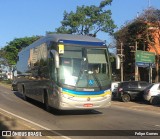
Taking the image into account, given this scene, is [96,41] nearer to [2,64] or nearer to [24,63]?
[24,63]

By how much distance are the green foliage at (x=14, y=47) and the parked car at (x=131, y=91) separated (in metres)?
62.8

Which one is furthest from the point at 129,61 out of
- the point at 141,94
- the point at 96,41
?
the point at 96,41

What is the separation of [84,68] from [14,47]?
78.0 meters

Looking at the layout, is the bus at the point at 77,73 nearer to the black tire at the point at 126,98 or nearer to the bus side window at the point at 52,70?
the bus side window at the point at 52,70

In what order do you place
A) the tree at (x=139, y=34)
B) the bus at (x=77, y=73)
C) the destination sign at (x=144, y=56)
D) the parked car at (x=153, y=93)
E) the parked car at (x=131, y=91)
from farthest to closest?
the tree at (x=139, y=34) → the destination sign at (x=144, y=56) → the parked car at (x=131, y=91) → the parked car at (x=153, y=93) → the bus at (x=77, y=73)

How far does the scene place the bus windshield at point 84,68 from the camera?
55.4 ft

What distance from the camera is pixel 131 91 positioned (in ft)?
99.1

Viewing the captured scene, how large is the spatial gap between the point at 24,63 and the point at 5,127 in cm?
1562

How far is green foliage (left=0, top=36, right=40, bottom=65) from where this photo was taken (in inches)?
3637

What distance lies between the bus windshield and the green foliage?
74988 millimetres

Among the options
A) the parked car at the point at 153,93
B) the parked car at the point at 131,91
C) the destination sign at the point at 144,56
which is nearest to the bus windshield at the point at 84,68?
the parked car at the point at 153,93

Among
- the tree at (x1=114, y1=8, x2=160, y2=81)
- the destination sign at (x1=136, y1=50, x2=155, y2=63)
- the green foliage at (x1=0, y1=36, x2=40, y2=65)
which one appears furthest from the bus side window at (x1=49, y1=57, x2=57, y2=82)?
the green foliage at (x1=0, y1=36, x2=40, y2=65)

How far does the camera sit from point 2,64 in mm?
103375

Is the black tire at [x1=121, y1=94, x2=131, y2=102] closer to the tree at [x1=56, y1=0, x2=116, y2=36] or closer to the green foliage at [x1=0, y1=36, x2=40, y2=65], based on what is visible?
the tree at [x1=56, y1=0, x2=116, y2=36]
